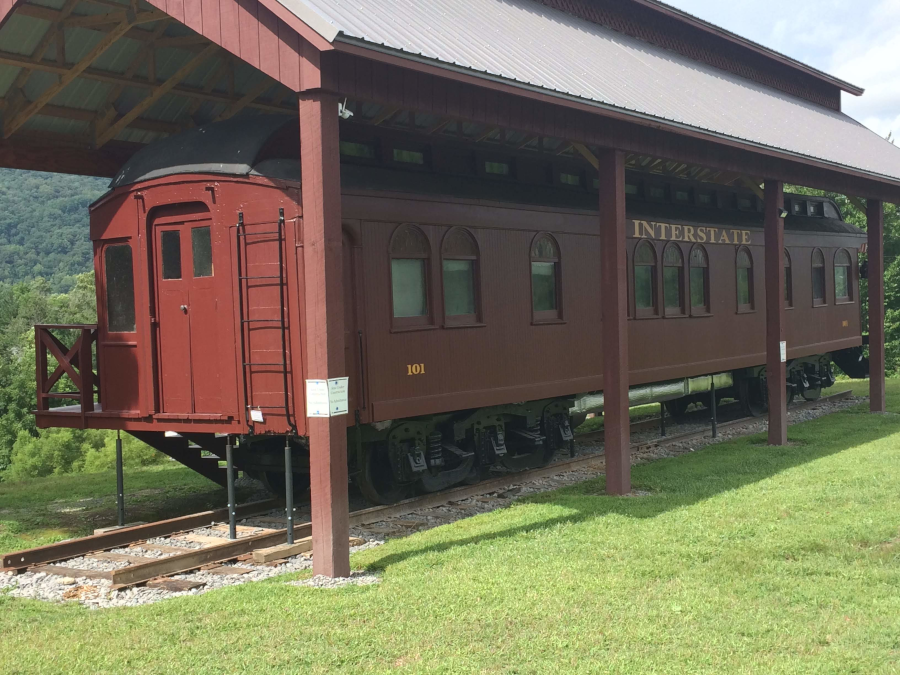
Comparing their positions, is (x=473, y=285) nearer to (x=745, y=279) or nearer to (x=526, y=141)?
(x=526, y=141)

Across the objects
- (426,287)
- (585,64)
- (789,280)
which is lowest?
(426,287)

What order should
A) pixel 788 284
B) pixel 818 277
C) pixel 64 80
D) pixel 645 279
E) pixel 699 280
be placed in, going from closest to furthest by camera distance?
pixel 64 80
pixel 645 279
pixel 699 280
pixel 788 284
pixel 818 277

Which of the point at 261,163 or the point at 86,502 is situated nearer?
the point at 261,163

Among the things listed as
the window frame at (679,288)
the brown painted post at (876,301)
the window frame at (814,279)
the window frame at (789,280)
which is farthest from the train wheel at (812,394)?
the window frame at (679,288)

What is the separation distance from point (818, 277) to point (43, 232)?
11932 cm

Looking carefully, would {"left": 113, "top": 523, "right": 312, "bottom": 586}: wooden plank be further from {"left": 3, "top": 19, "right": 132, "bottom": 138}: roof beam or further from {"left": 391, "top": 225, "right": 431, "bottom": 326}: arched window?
{"left": 3, "top": 19, "right": 132, "bottom": 138}: roof beam

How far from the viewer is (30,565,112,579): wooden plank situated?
756 centimetres

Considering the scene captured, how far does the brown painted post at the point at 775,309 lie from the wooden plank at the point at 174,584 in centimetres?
915

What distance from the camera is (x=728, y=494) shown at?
9.93 meters

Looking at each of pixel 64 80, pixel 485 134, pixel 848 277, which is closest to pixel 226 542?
pixel 64 80

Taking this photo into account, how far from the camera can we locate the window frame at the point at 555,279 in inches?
457

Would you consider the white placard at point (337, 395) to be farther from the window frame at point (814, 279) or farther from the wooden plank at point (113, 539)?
the window frame at point (814, 279)

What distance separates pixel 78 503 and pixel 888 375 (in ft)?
94.4

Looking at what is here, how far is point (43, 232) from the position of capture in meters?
122
